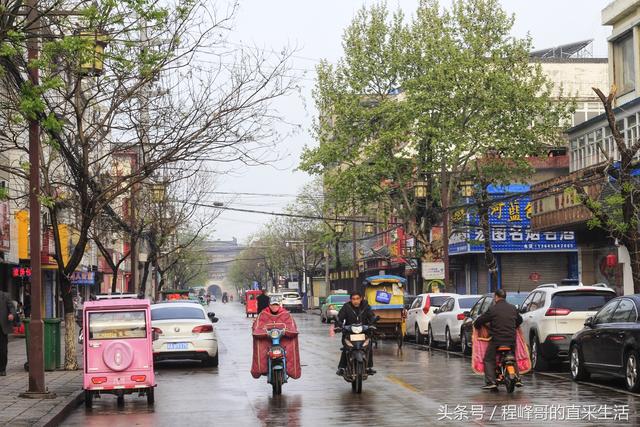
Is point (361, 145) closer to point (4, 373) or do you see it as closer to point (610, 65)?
point (610, 65)

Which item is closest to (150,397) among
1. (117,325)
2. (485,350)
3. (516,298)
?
(117,325)

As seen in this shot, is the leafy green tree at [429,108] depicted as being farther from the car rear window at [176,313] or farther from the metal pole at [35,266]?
the metal pole at [35,266]

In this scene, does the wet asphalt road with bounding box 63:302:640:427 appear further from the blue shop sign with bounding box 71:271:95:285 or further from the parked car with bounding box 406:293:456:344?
the blue shop sign with bounding box 71:271:95:285

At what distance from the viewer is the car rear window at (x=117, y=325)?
17.4 meters

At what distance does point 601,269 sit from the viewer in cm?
4744

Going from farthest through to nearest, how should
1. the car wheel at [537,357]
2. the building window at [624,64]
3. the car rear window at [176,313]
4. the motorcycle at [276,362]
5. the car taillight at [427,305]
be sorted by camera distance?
the building window at [624,64], the car taillight at [427,305], the car rear window at [176,313], the car wheel at [537,357], the motorcycle at [276,362]

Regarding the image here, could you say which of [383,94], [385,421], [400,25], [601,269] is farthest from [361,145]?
[385,421]

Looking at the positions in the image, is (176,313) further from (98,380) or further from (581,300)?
(581,300)

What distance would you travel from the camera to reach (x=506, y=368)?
1794 cm

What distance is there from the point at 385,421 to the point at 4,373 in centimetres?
1097

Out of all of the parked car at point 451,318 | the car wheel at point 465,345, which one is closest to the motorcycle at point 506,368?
the car wheel at point 465,345

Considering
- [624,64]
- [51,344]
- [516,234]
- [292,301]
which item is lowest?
[292,301]

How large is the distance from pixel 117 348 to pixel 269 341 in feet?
8.66

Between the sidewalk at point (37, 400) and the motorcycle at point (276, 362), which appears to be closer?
the sidewalk at point (37, 400)
